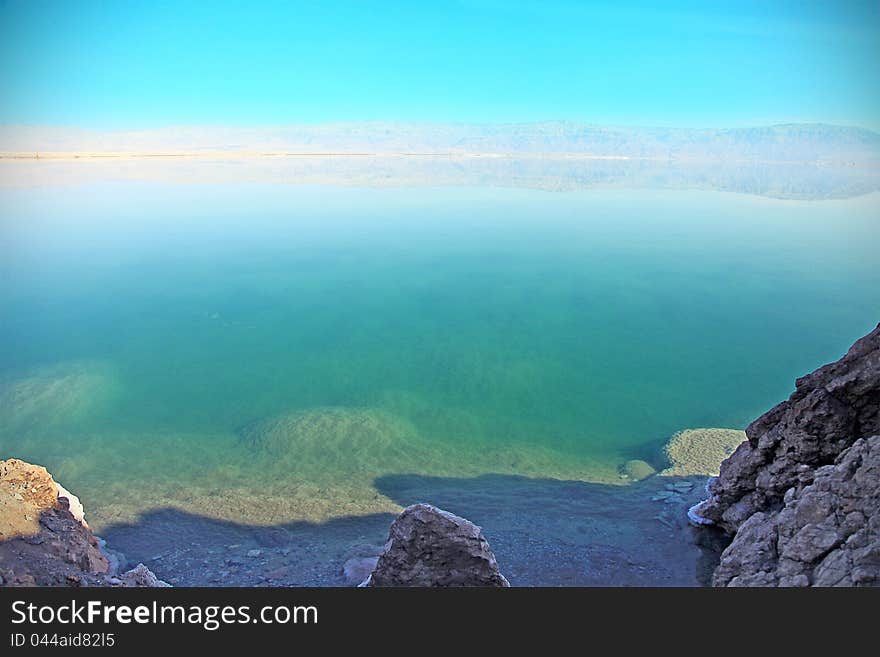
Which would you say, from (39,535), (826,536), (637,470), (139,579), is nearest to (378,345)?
(637,470)

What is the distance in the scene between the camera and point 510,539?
7875 millimetres

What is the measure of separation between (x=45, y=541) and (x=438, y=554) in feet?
12.6

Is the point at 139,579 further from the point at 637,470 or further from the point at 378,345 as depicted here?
the point at 378,345

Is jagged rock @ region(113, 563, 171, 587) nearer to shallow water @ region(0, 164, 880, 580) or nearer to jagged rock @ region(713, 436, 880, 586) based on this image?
shallow water @ region(0, 164, 880, 580)

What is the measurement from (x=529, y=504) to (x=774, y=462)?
3.28 metres

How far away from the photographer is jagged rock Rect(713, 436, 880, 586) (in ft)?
13.9

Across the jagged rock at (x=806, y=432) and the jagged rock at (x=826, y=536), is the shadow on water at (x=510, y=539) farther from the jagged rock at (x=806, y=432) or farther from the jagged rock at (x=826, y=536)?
the jagged rock at (x=826, y=536)

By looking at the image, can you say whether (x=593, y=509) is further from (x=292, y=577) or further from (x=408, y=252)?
(x=408, y=252)

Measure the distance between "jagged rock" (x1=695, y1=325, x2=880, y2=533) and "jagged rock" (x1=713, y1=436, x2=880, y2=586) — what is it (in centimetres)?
68

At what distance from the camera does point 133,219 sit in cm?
3597

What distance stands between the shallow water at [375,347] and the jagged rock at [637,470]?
0.68ft

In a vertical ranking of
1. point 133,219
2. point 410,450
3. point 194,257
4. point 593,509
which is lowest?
point 593,509

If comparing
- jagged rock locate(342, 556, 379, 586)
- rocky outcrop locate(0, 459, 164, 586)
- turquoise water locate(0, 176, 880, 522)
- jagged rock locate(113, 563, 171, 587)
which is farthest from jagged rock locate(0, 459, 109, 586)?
jagged rock locate(342, 556, 379, 586)
